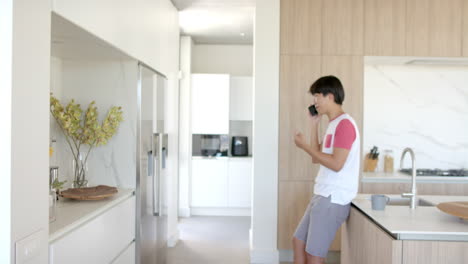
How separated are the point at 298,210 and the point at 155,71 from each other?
77.4 inches

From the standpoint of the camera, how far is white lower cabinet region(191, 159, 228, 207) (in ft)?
21.4

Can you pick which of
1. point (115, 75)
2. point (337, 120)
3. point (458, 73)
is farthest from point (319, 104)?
point (458, 73)

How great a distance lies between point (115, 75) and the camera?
10.8 ft

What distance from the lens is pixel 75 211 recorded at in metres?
2.48

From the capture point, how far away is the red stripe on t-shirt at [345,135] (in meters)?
2.54

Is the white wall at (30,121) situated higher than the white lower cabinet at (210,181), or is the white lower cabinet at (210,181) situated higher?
the white wall at (30,121)

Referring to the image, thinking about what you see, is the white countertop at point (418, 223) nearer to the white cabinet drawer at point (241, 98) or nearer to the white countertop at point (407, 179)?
the white countertop at point (407, 179)

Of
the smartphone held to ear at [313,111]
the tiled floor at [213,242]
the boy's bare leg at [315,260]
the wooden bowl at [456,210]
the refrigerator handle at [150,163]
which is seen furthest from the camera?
the tiled floor at [213,242]

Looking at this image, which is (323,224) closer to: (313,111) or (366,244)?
(366,244)

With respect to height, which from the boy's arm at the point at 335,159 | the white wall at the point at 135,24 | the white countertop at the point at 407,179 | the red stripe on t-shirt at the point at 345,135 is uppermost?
the white wall at the point at 135,24

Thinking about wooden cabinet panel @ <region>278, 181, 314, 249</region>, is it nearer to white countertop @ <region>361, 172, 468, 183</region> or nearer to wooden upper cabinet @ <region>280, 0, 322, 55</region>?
white countertop @ <region>361, 172, 468, 183</region>

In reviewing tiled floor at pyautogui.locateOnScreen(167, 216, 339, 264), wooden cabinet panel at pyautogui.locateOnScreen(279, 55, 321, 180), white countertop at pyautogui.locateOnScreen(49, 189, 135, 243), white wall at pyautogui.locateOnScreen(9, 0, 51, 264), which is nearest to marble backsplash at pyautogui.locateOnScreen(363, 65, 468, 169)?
wooden cabinet panel at pyautogui.locateOnScreen(279, 55, 321, 180)

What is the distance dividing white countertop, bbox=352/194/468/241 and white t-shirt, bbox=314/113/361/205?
126 mm

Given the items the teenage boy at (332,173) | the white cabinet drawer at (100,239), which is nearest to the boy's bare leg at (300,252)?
the teenage boy at (332,173)
